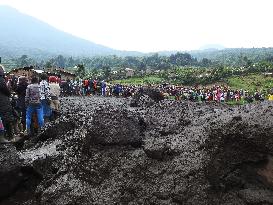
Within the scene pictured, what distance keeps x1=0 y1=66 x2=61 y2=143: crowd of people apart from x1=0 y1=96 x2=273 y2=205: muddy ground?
1.08 meters

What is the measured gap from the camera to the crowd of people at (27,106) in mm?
8305

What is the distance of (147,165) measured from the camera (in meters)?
6.16

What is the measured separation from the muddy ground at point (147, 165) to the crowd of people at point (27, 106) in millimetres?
1079

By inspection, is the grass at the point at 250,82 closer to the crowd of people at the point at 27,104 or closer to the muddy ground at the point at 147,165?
the crowd of people at the point at 27,104

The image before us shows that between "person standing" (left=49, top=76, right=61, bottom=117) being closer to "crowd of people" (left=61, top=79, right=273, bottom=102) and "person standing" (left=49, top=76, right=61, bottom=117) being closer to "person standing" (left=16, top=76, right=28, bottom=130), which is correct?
"person standing" (left=16, top=76, right=28, bottom=130)

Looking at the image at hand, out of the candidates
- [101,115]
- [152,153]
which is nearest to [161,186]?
[152,153]

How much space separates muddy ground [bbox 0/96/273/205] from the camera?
5.23 meters

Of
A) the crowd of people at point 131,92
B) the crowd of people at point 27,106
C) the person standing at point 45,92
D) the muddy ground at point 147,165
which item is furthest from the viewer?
the crowd of people at point 131,92

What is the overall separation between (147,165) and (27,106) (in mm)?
4624

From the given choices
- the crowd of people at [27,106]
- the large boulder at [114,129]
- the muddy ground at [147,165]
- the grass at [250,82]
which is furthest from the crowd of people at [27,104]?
the grass at [250,82]

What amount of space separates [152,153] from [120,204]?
1029 mm

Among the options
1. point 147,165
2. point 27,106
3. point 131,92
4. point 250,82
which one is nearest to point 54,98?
point 27,106

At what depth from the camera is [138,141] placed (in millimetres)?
6910

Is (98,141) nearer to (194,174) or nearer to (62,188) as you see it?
(62,188)
